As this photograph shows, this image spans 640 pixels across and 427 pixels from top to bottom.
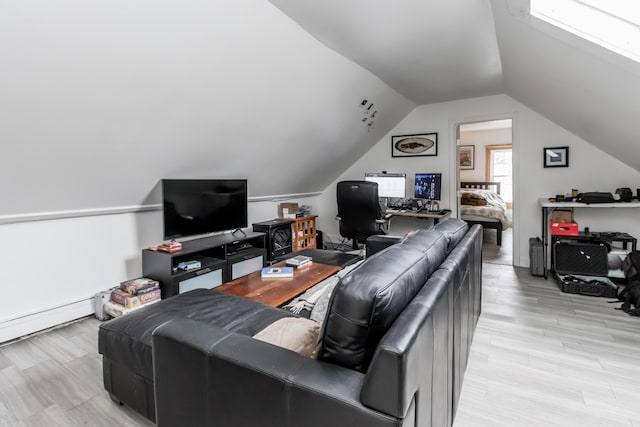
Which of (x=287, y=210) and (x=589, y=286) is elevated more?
(x=287, y=210)

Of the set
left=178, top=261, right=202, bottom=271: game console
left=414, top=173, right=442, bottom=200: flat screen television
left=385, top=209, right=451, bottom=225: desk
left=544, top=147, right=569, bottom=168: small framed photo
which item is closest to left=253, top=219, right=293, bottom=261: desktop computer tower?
left=178, top=261, right=202, bottom=271: game console

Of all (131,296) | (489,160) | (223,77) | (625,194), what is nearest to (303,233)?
(131,296)

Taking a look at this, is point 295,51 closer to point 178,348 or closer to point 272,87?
point 272,87

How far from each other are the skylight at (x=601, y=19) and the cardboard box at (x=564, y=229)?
236 centimetres

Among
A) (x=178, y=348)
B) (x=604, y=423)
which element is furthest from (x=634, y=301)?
(x=178, y=348)

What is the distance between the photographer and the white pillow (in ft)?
3.96

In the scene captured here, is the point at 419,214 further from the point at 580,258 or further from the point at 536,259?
the point at 580,258

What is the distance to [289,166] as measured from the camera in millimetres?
4320

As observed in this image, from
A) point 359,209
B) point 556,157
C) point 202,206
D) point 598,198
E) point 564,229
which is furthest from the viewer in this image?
point 556,157

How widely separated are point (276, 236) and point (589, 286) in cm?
332

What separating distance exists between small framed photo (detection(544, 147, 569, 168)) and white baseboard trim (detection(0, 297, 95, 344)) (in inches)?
201

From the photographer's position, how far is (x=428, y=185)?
4.72 meters

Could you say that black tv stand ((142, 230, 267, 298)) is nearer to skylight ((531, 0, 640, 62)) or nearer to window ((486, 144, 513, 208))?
skylight ((531, 0, 640, 62))

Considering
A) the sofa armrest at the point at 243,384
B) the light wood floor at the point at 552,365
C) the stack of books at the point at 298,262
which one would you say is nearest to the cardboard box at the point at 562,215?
the light wood floor at the point at 552,365
